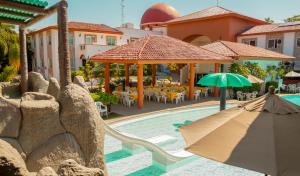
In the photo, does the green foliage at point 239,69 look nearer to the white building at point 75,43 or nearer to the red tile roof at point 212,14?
the red tile roof at point 212,14

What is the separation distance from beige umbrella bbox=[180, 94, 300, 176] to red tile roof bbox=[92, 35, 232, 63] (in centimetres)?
1272

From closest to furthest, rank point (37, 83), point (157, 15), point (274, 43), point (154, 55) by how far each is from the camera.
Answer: point (37, 83) < point (154, 55) < point (274, 43) < point (157, 15)

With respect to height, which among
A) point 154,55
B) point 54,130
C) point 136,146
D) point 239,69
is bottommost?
point 136,146

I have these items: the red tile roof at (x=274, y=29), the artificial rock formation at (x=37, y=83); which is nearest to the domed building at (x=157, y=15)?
the red tile roof at (x=274, y=29)

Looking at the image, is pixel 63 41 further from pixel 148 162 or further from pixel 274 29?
pixel 274 29

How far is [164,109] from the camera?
1767 cm

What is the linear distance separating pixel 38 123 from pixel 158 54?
48.9ft

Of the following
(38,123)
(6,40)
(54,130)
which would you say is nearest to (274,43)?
(6,40)

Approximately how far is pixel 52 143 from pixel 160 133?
28.5ft

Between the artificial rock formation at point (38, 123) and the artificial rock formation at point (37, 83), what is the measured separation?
2.87m

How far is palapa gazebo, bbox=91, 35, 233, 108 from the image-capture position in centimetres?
1786

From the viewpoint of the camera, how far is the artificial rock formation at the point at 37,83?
7850 mm

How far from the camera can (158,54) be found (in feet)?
62.8

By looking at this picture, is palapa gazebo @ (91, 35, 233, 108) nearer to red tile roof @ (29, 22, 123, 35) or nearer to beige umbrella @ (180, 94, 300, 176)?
beige umbrella @ (180, 94, 300, 176)
